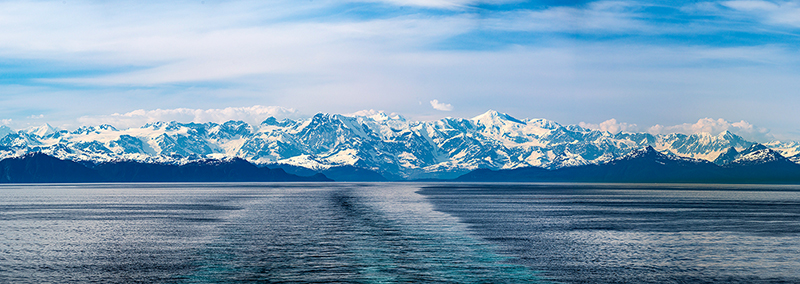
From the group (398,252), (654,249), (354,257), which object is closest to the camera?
(354,257)

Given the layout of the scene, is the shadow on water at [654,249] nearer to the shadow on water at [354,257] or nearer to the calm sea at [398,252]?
the calm sea at [398,252]

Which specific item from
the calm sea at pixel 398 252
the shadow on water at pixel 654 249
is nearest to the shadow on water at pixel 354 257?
the calm sea at pixel 398 252

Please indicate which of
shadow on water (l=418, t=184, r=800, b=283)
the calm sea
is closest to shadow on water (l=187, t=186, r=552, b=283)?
the calm sea

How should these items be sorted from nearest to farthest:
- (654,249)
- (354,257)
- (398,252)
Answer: (354,257), (398,252), (654,249)

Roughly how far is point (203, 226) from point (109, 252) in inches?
1078

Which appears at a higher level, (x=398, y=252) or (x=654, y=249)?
(x=398, y=252)

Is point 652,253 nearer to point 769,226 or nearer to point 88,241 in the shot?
point 769,226

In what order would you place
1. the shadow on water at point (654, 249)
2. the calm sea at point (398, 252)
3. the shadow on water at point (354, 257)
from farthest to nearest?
1. the shadow on water at point (654, 249)
2. the calm sea at point (398, 252)
3. the shadow on water at point (354, 257)

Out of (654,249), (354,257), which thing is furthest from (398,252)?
(654,249)

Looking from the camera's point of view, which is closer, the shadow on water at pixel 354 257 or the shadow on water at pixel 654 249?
the shadow on water at pixel 354 257

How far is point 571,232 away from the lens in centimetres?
7950

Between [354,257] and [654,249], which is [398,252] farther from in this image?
[654,249]

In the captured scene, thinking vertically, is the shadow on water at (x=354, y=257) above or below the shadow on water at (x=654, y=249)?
above

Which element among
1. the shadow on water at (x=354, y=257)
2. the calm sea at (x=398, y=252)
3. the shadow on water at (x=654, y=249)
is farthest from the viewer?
the shadow on water at (x=654, y=249)
